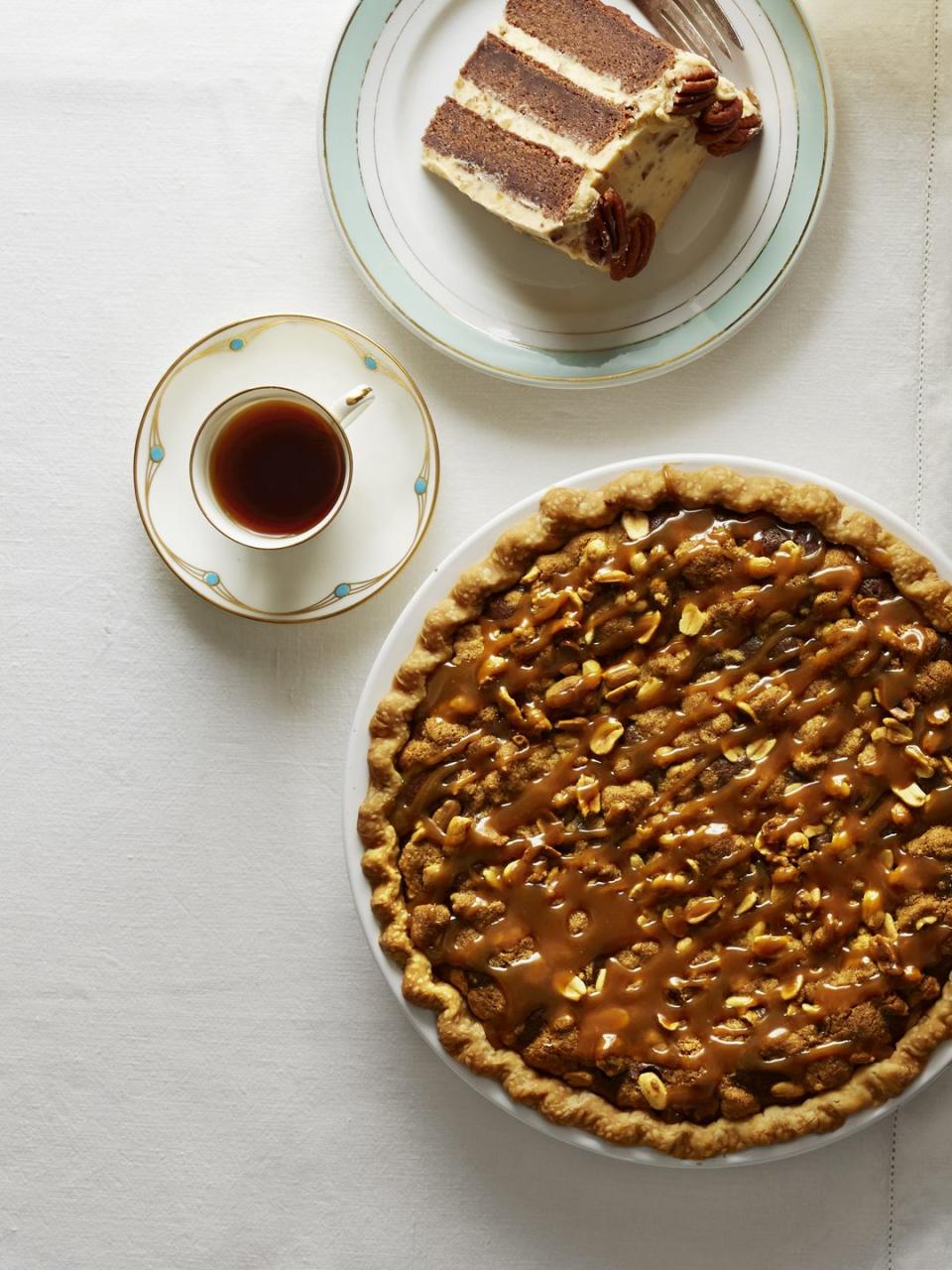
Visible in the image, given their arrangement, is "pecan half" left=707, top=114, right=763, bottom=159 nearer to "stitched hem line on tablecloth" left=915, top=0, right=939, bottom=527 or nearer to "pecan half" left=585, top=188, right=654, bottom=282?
"pecan half" left=585, top=188, right=654, bottom=282

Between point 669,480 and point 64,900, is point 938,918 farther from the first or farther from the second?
point 64,900

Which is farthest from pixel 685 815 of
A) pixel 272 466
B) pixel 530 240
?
pixel 530 240

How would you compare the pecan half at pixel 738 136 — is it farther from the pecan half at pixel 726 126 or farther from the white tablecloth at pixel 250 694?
the white tablecloth at pixel 250 694

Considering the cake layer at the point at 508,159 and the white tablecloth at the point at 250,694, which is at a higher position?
the cake layer at the point at 508,159

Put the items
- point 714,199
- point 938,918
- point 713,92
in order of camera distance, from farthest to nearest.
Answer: point 714,199
point 713,92
point 938,918

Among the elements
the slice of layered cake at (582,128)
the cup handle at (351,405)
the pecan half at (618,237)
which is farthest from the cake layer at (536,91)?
the cup handle at (351,405)

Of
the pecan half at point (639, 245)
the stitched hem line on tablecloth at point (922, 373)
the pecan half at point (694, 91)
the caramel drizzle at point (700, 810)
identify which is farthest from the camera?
the stitched hem line on tablecloth at point (922, 373)

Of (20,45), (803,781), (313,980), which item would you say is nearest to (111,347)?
(20,45)
